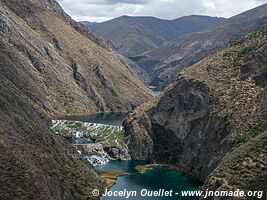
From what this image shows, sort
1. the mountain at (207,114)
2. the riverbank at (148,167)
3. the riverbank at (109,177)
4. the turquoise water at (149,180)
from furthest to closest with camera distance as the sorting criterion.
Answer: the riverbank at (148,167), the mountain at (207,114), the riverbank at (109,177), the turquoise water at (149,180)

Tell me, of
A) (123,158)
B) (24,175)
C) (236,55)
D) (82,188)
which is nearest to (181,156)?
(123,158)

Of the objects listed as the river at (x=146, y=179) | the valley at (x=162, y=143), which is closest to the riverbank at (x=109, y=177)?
the valley at (x=162, y=143)

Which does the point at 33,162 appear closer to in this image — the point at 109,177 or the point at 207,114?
the point at 109,177

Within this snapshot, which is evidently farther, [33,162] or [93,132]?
[93,132]

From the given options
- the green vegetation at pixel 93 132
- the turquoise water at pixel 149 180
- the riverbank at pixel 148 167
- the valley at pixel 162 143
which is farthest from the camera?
the green vegetation at pixel 93 132

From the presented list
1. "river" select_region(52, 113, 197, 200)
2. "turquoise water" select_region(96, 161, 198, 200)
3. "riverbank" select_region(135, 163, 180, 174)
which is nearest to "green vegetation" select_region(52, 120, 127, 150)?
"river" select_region(52, 113, 197, 200)

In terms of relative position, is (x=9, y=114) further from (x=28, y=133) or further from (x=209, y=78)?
(x=209, y=78)

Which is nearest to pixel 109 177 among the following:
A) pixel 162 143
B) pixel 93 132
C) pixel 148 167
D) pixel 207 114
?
pixel 148 167

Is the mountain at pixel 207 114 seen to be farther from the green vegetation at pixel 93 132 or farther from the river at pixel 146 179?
the river at pixel 146 179
